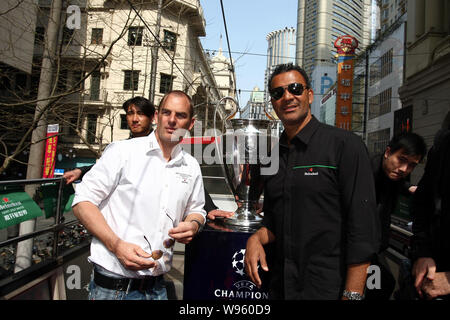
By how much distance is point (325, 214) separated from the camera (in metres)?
1.14

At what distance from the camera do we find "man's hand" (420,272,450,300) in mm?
1093

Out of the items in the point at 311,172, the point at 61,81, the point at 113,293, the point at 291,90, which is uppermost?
the point at 61,81

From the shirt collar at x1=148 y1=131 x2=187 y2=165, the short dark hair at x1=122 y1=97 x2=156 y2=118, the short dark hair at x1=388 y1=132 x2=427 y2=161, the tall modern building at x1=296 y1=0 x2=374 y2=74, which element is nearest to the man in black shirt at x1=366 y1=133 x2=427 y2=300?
the short dark hair at x1=388 y1=132 x2=427 y2=161

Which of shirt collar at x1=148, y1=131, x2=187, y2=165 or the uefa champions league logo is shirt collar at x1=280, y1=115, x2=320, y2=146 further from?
the uefa champions league logo

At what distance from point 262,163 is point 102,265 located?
1.01m

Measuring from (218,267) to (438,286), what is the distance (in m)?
1.03

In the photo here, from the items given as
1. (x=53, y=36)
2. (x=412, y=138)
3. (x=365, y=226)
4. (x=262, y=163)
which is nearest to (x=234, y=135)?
(x=262, y=163)

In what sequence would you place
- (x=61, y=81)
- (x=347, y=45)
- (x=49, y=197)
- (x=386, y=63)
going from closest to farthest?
1. (x=49, y=197)
2. (x=61, y=81)
3. (x=386, y=63)
4. (x=347, y=45)

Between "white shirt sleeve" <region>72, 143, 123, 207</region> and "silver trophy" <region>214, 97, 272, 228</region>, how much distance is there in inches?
29.9

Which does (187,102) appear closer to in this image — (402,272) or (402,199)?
(402,272)

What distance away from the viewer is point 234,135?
1907 millimetres

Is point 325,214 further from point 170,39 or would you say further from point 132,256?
point 170,39

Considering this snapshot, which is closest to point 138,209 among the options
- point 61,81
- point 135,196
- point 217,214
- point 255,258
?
point 135,196

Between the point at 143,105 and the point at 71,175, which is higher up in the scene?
the point at 143,105
